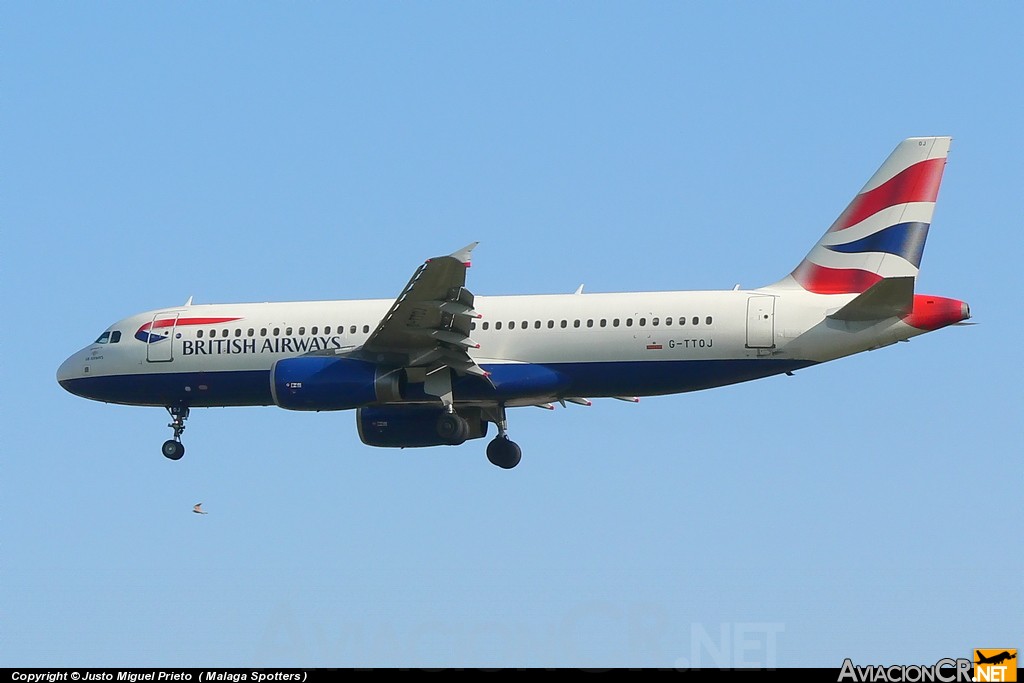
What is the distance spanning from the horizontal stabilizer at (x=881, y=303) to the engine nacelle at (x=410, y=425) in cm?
1009

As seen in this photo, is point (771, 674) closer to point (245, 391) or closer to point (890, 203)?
point (890, 203)

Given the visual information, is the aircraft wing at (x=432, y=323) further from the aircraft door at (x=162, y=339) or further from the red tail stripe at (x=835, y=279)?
the red tail stripe at (x=835, y=279)

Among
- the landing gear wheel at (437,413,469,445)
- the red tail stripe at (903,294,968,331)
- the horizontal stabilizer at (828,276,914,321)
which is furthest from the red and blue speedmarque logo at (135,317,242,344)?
the red tail stripe at (903,294,968,331)

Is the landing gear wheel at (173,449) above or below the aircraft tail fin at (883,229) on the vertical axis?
below

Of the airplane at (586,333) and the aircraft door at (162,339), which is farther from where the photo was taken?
the aircraft door at (162,339)

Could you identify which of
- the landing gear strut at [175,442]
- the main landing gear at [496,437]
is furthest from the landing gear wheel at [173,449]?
the main landing gear at [496,437]

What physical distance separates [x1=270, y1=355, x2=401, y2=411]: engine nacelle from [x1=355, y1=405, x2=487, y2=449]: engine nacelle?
3.16 metres

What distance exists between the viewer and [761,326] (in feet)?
129

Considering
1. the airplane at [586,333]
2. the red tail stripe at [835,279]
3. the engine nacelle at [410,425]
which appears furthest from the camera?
the engine nacelle at [410,425]

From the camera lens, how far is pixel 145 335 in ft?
146

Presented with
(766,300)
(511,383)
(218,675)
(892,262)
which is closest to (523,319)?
(511,383)

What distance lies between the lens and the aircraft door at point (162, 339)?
144 feet

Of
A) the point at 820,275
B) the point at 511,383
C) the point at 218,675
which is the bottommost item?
the point at 218,675

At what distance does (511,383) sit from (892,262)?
30.4ft
